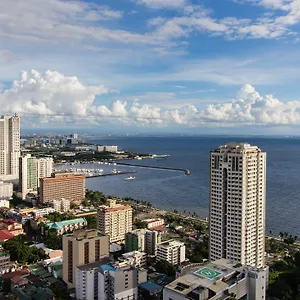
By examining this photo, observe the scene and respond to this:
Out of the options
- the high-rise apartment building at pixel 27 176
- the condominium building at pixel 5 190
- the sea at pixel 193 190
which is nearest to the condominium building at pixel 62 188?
the high-rise apartment building at pixel 27 176

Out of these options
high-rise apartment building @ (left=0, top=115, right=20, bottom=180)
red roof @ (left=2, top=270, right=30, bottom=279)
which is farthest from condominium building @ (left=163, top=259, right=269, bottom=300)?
high-rise apartment building @ (left=0, top=115, right=20, bottom=180)

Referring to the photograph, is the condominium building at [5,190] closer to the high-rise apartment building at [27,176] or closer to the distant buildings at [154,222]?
the high-rise apartment building at [27,176]

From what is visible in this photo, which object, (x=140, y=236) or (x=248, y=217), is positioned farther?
(x=140, y=236)

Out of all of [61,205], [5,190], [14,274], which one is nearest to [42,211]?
[61,205]

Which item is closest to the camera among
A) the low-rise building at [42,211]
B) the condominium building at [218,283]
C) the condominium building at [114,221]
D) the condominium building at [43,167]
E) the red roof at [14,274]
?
the condominium building at [218,283]

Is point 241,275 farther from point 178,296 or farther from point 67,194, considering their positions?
point 67,194

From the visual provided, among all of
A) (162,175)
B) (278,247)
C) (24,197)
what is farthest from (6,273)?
(162,175)
